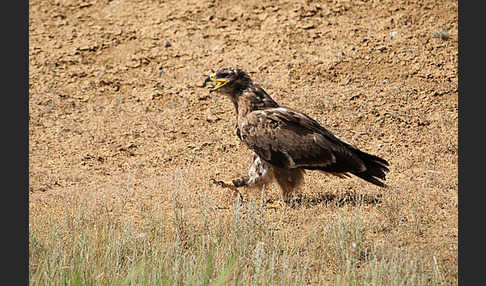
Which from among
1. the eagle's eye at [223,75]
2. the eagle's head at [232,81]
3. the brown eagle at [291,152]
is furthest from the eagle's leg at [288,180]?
the eagle's eye at [223,75]

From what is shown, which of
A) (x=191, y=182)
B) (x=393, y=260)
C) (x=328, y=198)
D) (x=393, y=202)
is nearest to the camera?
(x=393, y=260)

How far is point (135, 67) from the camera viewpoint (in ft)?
36.2

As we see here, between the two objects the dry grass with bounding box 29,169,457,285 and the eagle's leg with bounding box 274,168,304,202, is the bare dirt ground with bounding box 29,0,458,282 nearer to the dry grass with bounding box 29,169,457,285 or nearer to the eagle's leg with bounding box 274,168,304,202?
the dry grass with bounding box 29,169,457,285

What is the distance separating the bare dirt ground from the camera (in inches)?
285

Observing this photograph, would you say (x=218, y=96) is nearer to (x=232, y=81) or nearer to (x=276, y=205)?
(x=232, y=81)

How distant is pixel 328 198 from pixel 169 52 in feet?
17.8

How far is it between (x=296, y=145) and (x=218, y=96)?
3959 millimetres

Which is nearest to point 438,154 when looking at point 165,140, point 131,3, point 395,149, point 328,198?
point 395,149

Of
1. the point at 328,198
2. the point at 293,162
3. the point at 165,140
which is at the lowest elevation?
the point at 165,140

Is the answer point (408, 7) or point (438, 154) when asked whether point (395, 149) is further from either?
point (408, 7)

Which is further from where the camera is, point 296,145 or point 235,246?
point 296,145

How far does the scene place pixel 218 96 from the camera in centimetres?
1029

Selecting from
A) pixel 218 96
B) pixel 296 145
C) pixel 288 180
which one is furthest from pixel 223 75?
pixel 218 96

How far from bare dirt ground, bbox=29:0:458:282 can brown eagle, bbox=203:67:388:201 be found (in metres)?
0.34
